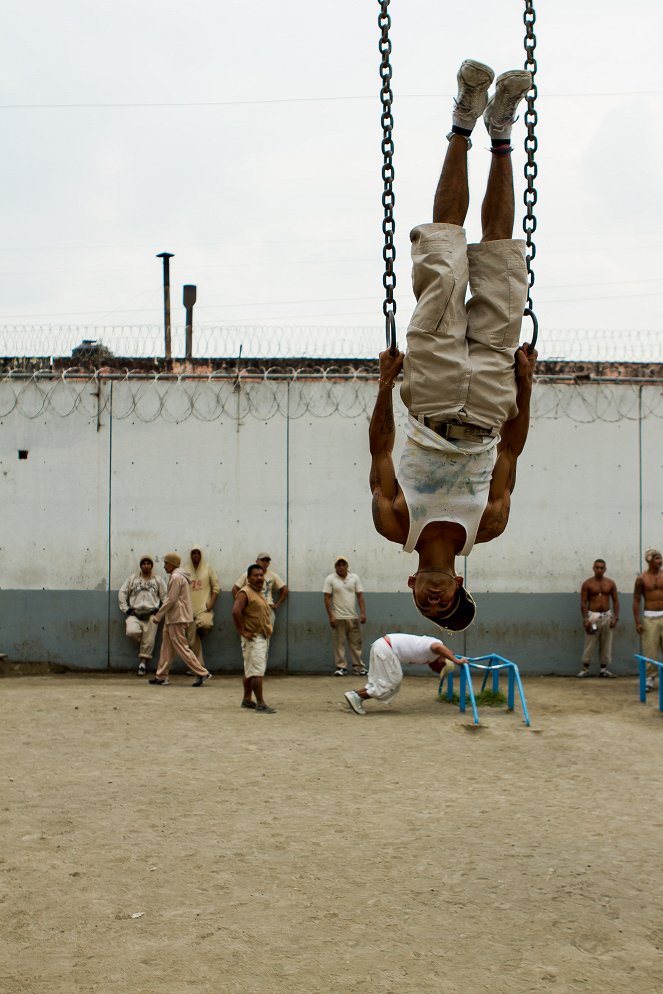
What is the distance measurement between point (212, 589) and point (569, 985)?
9697mm

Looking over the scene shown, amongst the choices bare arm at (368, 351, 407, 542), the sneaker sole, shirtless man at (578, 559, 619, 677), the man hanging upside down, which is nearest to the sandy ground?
the sneaker sole

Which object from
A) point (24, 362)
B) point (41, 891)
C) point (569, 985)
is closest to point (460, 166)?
point (569, 985)

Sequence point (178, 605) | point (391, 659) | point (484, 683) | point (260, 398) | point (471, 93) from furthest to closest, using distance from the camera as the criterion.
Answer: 1. point (260, 398)
2. point (178, 605)
3. point (484, 683)
4. point (391, 659)
5. point (471, 93)

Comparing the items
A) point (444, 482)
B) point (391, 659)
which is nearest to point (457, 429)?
point (444, 482)

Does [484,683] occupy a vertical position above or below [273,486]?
below

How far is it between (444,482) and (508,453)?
1.48 ft

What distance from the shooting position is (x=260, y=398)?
14.7 meters

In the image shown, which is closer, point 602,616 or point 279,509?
point 602,616

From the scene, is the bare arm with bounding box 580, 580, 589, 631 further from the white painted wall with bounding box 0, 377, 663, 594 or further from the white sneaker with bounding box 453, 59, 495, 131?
the white sneaker with bounding box 453, 59, 495, 131

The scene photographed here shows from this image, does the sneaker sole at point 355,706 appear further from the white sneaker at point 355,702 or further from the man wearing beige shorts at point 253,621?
the man wearing beige shorts at point 253,621

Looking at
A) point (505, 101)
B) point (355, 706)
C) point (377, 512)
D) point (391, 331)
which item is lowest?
point (355, 706)

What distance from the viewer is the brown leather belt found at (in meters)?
5.15

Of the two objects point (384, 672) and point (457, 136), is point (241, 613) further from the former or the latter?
point (457, 136)

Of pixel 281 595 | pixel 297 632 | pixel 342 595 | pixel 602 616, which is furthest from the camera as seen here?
pixel 297 632
